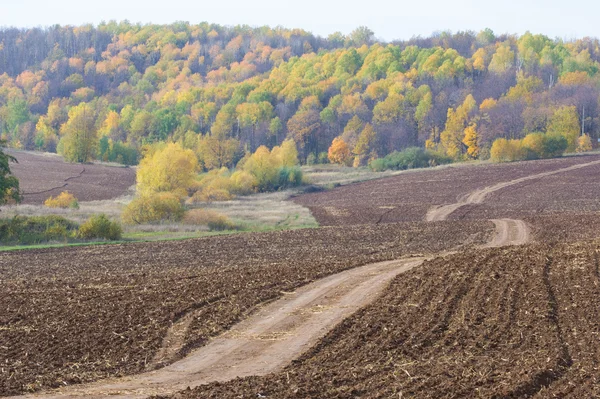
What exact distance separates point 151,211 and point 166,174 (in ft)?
49.1

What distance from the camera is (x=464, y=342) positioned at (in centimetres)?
1753

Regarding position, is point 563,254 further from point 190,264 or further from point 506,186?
point 506,186

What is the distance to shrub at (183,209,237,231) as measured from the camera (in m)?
56.1

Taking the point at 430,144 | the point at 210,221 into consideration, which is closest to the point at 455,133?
the point at 430,144

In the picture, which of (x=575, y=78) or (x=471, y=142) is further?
(x=575, y=78)

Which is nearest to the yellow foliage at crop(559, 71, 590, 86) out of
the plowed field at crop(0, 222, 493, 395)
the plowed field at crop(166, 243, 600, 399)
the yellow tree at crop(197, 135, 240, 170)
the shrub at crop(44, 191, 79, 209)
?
the yellow tree at crop(197, 135, 240, 170)

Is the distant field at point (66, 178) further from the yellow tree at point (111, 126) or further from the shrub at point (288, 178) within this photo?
the yellow tree at point (111, 126)

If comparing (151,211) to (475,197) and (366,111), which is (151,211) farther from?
(366,111)

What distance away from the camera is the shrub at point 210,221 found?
56.1m

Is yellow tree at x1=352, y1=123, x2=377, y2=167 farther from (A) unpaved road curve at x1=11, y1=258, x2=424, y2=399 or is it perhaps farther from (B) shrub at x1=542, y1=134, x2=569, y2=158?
(A) unpaved road curve at x1=11, y1=258, x2=424, y2=399

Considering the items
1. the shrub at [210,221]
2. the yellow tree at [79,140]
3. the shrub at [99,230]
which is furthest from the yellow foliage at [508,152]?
the shrub at [99,230]

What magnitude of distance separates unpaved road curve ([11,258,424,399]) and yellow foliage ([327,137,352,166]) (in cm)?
10463

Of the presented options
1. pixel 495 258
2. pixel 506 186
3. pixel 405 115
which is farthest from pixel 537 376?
pixel 405 115

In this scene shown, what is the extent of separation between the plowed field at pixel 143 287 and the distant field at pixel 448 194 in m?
14.2
